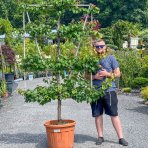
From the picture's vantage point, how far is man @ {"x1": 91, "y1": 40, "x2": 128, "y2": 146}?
7.52 meters

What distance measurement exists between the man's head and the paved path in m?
1.59

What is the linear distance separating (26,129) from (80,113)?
242cm

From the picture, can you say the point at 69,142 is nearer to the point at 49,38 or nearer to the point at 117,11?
the point at 49,38

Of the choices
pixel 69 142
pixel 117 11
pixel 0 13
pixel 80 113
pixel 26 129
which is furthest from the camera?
pixel 0 13

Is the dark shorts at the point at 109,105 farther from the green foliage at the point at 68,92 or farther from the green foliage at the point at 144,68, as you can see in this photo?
the green foliage at the point at 144,68

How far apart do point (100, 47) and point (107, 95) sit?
0.82 metres

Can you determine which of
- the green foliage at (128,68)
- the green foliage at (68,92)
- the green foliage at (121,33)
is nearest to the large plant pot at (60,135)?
the green foliage at (68,92)

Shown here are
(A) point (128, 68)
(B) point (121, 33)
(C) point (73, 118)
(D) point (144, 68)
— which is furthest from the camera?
(B) point (121, 33)

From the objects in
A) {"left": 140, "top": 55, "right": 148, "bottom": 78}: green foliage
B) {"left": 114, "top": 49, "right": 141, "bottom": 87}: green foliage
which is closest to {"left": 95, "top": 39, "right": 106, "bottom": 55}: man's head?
{"left": 140, "top": 55, "right": 148, "bottom": 78}: green foliage

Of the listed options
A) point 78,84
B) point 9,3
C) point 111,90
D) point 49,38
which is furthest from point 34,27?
point 9,3

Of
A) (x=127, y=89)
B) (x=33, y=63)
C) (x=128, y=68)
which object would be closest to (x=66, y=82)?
(x=33, y=63)

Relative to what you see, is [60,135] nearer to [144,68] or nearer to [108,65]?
[108,65]

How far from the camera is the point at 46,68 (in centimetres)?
748

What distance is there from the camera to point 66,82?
7.61 m
